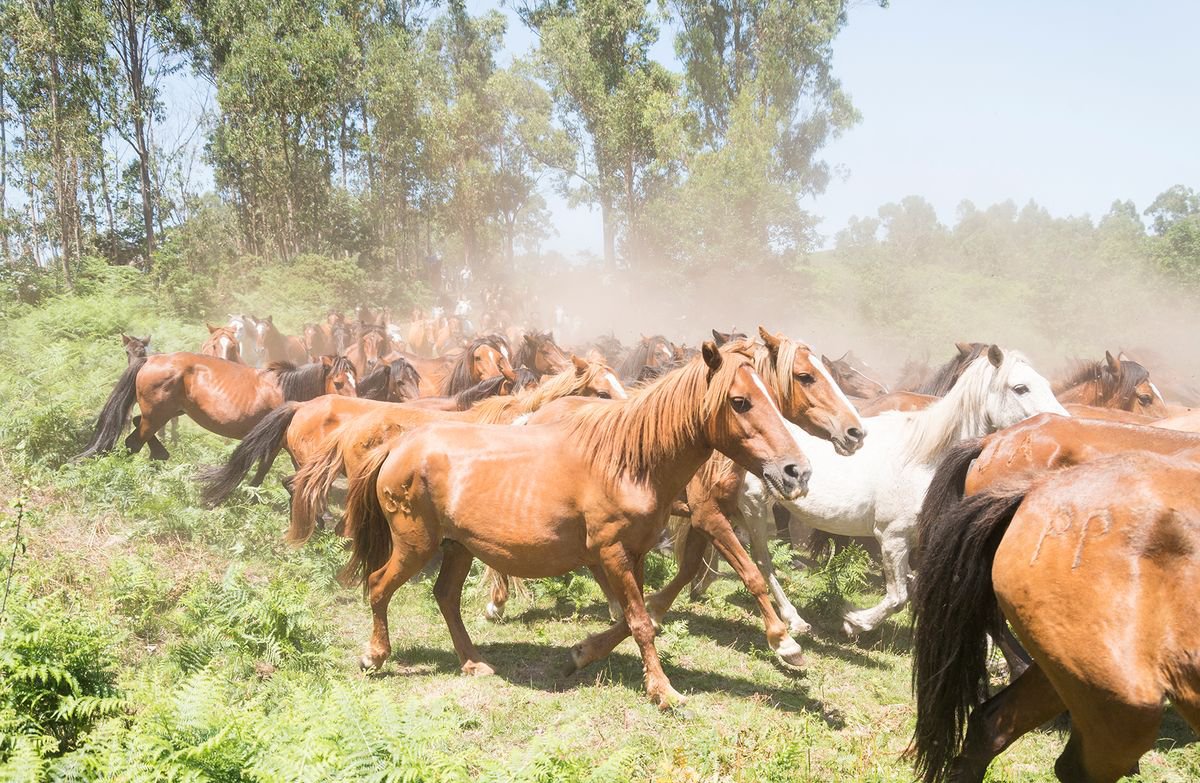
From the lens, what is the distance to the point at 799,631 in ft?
21.1

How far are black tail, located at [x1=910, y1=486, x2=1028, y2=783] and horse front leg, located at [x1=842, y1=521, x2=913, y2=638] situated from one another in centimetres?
256

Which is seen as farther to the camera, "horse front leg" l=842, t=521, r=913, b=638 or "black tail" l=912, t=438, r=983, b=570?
"horse front leg" l=842, t=521, r=913, b=638

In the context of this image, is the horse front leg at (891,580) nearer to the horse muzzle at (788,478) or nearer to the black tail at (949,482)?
the black tail at (949,482)

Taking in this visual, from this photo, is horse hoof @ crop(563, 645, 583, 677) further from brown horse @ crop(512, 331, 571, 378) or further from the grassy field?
brown horse @ crop(512, 331, 571, 378)

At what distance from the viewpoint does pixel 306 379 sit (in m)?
10.6

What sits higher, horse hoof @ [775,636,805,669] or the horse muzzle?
the horse muzzle

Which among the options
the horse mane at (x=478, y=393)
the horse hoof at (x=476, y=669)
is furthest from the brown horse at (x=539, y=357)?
the horse hoof at (x=476, y=669)

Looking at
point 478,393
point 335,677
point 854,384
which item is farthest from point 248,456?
point 854,384

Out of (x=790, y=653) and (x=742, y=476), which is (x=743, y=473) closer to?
(x=742, y=476)

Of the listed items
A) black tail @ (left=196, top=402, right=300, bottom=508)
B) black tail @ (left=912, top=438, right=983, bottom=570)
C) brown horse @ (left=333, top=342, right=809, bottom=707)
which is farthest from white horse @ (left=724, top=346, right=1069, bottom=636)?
black tail @ (left=196, top=402, right=300, bottom=508)

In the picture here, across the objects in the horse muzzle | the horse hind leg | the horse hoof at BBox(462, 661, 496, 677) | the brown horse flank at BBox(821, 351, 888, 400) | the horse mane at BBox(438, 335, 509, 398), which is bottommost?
the horse hoof at BBox(462, 661, 496, 677)

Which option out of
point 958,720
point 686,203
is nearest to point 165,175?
point 686,203

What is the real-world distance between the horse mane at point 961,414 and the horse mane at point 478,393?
15.9 ft

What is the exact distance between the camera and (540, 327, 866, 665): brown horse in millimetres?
5613
